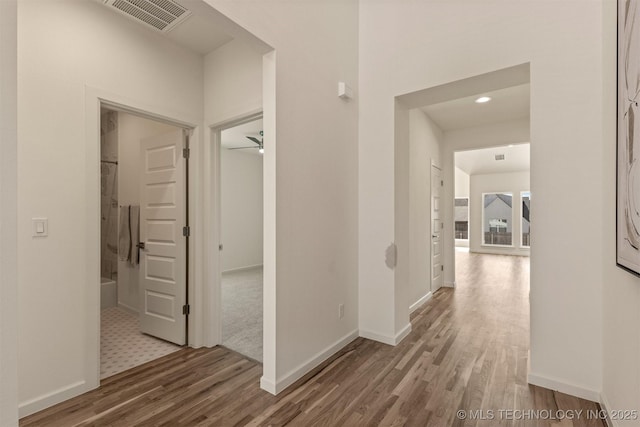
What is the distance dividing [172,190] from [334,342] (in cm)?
218

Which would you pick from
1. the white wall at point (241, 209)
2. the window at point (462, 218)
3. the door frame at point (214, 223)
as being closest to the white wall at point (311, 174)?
the door frame at point (214, 223)

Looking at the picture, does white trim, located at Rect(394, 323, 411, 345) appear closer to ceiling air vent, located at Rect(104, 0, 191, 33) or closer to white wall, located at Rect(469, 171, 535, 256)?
ceiling air vent, located at Rect(104, 0, 191, 33)

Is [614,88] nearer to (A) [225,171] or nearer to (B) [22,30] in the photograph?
(B) [22,30]

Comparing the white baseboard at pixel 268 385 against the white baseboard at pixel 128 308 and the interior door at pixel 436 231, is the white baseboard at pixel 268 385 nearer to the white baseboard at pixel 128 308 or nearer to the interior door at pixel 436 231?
the white baseboard at pixel 128 308

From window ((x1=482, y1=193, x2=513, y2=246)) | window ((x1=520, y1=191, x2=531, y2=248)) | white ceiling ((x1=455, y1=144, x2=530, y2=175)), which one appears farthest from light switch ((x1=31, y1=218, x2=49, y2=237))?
window ((x1=520, y1=191, x2=531, y2=248))

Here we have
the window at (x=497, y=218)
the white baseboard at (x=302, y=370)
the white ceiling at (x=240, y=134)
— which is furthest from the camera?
the window at (x=497, y=218)

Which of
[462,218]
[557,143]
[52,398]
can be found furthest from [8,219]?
[462,218]

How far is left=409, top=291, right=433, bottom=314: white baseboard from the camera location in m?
3.75

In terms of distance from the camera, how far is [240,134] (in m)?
5.51

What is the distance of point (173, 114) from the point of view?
2672 mm

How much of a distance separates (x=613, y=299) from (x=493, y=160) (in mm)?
7353

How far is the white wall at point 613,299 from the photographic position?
4.36 ft

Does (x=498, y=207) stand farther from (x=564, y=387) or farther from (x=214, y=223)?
(x=214, y=223)

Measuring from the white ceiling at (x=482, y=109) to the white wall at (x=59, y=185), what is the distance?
3524 mm
